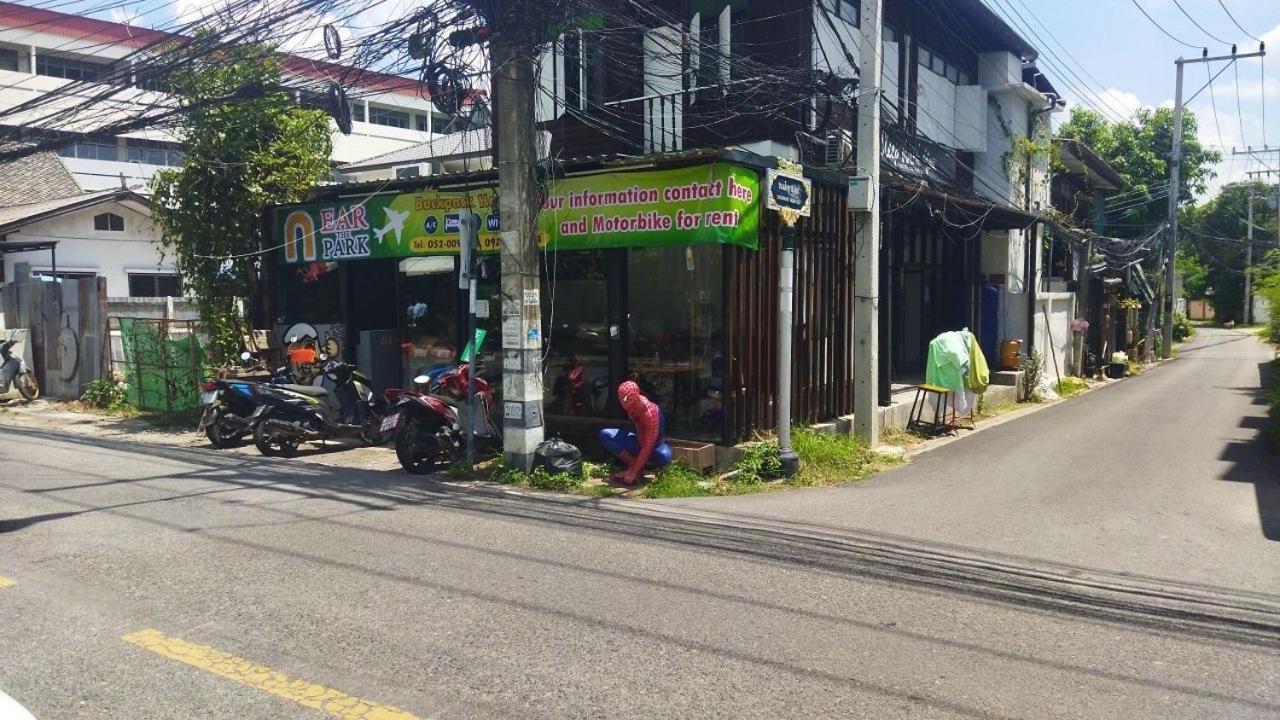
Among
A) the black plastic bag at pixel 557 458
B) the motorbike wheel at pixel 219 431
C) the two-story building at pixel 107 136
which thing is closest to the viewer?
the black plastic bag at pixel 557 458

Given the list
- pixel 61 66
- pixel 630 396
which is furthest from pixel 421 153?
A: pixel 61 66

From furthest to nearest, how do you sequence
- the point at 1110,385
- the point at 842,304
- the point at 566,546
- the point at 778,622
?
1. the point at 1110,385
2. the point at 842,304
3. the point at 566,546
4. the point at 778,622

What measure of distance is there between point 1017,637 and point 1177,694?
2.99 ft

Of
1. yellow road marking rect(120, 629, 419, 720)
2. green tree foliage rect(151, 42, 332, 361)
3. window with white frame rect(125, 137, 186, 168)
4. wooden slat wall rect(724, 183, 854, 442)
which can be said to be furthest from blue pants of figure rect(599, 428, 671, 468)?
window with white frame rect(125, 137, 186, 168)

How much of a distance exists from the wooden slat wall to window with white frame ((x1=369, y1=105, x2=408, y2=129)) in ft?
151

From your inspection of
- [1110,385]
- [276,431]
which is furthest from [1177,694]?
[1110,385]

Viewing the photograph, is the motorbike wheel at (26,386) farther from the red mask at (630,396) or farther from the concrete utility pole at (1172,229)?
the concrete utility pole at (1172,229)

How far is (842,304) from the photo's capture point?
13.2 m

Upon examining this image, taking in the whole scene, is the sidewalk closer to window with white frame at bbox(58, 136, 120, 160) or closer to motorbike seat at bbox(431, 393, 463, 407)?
motorbike seat at bbox(431, 393, 463, 407)

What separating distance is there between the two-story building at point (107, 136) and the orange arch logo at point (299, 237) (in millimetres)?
2080

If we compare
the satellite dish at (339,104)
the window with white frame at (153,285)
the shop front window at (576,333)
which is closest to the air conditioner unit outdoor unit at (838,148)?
the shop front window at (576,333)

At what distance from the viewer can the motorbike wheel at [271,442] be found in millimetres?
12039

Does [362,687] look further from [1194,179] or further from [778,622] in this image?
[1194,179]

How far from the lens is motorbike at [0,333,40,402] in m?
18.0
